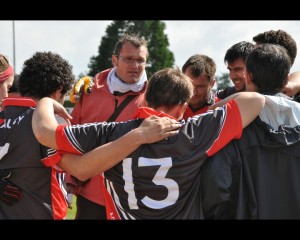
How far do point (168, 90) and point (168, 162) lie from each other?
1.45ft

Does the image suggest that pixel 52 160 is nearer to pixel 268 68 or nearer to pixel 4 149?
pixel 4 149

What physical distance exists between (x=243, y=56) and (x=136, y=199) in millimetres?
2224

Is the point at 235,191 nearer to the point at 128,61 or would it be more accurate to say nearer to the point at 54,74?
the point at 54,74

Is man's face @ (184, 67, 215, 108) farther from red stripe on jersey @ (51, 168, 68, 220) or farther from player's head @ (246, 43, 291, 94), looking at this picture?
red stripe on jersey @ (51, 168, 68, 220)

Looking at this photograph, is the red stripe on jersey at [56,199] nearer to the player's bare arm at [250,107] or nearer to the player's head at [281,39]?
the player's bare arm at [250,107]

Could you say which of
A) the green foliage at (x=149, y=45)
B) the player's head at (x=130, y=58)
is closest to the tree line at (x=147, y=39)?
the green foliage at (x=149, y=45)

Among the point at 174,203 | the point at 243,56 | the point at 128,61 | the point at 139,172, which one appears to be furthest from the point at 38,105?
the point at 243,56

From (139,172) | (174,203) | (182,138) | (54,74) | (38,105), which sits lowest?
(174,203)

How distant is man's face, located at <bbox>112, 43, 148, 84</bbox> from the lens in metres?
4.76

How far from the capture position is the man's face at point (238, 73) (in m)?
4.69

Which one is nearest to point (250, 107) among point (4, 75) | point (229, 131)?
point (229, 131)

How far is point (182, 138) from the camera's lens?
117 inches

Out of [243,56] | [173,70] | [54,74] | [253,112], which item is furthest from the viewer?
[243,56]

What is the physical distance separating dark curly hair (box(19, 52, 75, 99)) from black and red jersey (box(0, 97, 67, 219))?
0.43 feet
